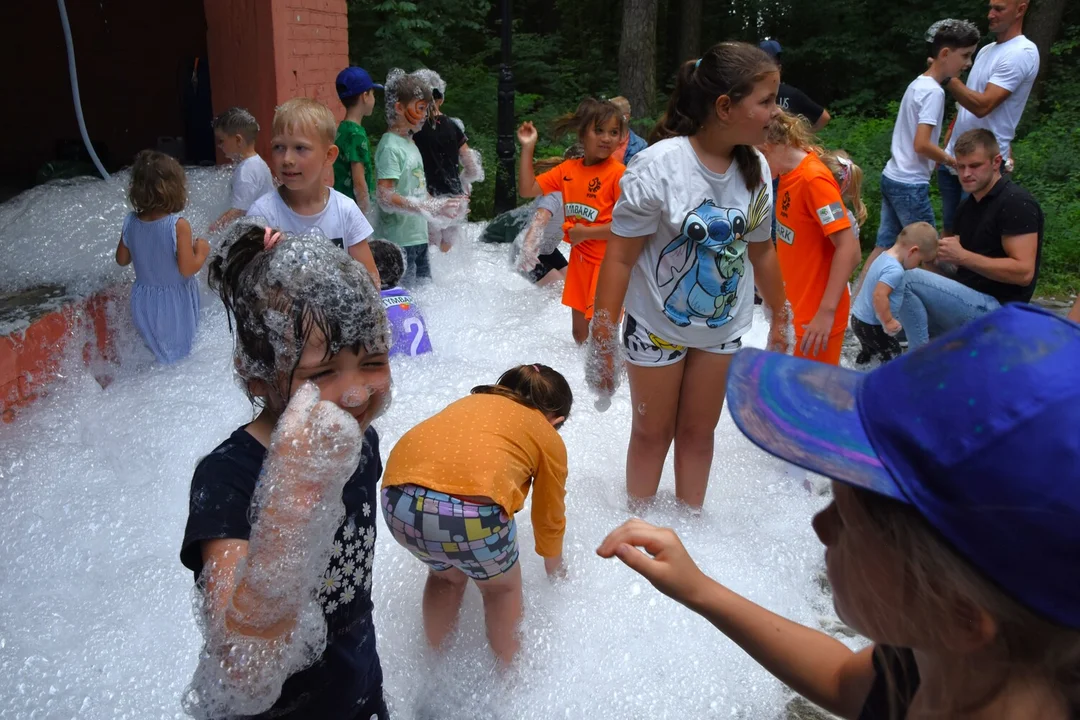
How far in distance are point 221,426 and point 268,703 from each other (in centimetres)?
308

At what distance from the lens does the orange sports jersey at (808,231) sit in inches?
144

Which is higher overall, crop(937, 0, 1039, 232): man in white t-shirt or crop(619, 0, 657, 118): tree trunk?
crop(937, 0, 1039, 232): man in white t-shirt

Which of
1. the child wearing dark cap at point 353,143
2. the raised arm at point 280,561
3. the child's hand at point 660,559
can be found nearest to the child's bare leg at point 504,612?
the child's hand at point 660,559

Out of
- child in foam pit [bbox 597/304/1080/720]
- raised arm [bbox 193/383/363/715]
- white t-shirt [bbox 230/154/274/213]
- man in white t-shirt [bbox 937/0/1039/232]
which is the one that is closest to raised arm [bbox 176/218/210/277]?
white t-shirt [bbox 230/154/274/213]

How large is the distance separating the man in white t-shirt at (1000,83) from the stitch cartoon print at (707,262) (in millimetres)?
2858

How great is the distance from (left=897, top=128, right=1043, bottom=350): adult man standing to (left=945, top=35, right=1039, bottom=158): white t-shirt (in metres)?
1.26

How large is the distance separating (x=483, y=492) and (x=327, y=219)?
65.6 inches

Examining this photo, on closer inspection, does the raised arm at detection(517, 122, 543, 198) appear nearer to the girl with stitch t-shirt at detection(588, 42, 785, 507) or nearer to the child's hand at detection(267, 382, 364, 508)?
the girl with stitch t-shirt at detection(588, 42, 785, 507)

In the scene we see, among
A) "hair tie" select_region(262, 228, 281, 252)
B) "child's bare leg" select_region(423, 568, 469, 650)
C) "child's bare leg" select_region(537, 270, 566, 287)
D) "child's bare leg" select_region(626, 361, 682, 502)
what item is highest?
"hair tie" select_region(262, 228, 281, 252)

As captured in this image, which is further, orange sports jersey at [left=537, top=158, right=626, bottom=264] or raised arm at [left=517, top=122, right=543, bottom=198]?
raised arm at [left=517, top=122, right=543, bottom=198]

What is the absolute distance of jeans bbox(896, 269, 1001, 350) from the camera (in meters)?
4.46

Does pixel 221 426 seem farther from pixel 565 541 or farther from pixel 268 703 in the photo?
pixel 268 703

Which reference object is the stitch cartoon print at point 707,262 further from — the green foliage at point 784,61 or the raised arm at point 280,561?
the green foliage at point 784,61

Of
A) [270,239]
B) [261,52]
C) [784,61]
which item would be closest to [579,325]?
[261,52]
